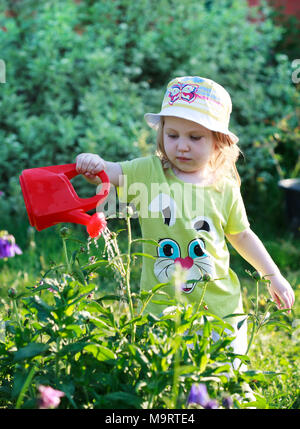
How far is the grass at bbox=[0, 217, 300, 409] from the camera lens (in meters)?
2.28

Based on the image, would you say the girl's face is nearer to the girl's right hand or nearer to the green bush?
the girl's right hand

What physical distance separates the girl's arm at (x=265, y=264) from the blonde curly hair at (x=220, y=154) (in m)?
0.26

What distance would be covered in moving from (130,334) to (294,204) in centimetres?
292

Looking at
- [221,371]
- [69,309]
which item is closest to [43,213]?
[69,309]

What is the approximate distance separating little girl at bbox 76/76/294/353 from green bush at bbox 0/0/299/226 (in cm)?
180

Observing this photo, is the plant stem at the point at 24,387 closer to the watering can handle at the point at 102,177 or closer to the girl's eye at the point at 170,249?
the watering can handle at the point at 102,177

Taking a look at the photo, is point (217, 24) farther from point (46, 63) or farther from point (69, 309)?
point (69, 309)

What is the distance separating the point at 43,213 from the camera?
175cm

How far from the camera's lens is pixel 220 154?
2.29 m

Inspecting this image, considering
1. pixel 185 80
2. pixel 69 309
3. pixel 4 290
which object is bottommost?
pixel 4 290

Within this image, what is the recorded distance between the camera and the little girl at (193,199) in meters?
2.11

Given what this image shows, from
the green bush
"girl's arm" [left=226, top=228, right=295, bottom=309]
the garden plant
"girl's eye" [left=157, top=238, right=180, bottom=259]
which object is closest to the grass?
the garden plant

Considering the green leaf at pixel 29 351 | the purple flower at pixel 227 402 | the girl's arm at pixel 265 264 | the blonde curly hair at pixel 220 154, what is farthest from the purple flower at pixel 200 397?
the blonde curly hair at pixel 220 154

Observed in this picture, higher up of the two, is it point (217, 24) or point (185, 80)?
point (217, 24)
